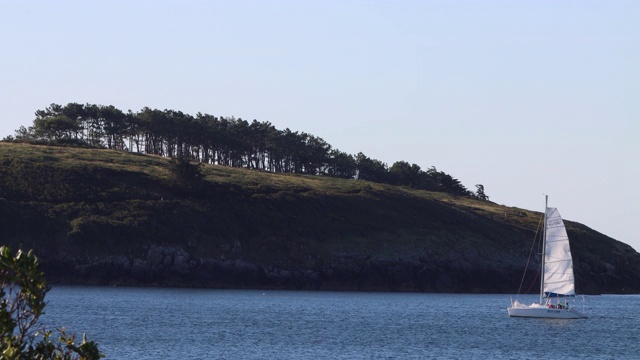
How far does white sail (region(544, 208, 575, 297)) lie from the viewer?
99500mm

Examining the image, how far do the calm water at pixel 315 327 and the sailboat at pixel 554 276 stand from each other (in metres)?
1.43

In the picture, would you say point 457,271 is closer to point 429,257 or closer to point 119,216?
point 429,257

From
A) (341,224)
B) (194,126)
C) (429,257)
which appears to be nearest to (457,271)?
(429,257)

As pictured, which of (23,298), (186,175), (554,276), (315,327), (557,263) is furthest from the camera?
(186,175)

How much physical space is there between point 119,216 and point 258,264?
18926mm

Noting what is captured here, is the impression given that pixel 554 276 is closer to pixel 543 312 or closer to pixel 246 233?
pixel 543 312

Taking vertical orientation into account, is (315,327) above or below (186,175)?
below

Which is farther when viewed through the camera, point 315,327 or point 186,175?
point 186,175

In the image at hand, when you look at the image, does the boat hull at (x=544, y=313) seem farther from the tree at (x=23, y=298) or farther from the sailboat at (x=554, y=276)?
the tree at (x=23, y=298)

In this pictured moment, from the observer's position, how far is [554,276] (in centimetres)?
10012

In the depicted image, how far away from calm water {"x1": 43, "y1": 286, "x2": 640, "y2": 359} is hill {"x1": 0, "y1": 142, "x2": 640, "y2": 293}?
343 inches

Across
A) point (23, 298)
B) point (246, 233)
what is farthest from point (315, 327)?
point (23, 298)

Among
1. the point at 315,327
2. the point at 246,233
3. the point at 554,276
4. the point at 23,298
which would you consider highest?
the point at 246,233

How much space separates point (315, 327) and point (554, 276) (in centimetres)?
3052
